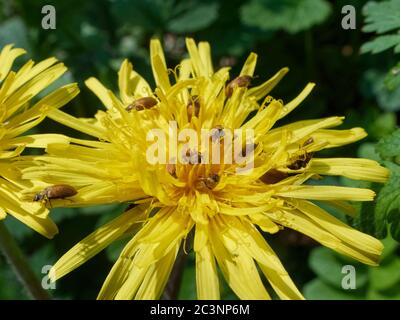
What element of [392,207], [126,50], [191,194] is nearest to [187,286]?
[191,194]

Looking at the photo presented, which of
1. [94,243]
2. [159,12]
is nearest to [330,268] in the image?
[94,243]

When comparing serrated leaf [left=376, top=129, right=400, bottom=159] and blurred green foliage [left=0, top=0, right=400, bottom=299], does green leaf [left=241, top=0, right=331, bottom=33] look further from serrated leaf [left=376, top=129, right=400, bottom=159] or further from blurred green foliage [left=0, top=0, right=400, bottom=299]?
serrated leaf [left=376, top=129, right=400, bottom=159]

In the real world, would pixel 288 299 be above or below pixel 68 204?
below

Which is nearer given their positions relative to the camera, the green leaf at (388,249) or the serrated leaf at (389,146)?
the serrated leaf at (389,146)

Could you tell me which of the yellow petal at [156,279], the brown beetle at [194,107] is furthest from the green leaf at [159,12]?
the yellow petal at [156,279]

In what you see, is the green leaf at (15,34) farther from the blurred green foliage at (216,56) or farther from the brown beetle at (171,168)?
the brown beetle at (171,168)

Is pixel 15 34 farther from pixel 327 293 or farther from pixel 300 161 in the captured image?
pixel 327 293

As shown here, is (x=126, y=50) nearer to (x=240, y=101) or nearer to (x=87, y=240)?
(x=240, y=101)

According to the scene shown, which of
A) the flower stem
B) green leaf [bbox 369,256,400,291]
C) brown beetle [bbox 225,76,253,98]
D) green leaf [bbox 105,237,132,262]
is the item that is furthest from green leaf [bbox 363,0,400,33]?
the flower stem
